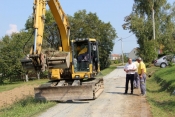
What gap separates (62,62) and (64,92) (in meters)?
1.81

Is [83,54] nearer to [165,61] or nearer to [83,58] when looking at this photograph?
[83,58]

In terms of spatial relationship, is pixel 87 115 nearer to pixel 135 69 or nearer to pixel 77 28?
pixel 135 69

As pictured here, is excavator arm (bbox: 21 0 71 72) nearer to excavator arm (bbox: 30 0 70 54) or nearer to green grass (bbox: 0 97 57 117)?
excavator arm (bbox: 30 0 70 54)

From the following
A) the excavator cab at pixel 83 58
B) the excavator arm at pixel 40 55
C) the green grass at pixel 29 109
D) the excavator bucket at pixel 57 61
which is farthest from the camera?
the excavator cab at pixel 83 58

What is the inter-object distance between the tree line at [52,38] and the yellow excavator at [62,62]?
80.1ft

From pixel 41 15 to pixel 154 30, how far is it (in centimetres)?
3410

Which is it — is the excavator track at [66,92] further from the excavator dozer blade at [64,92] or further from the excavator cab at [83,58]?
the excavator cab at [83,58]

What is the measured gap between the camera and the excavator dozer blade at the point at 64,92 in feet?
45.0

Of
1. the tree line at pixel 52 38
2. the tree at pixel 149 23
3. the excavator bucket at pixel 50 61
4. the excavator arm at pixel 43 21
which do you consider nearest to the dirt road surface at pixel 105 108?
the excavator bucket at pixel 50 61

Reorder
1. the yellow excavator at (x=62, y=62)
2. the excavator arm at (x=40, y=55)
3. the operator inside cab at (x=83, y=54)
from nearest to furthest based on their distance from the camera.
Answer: the excavator arm at (x=40, y=55), the yellow excavator at (x=62, y=62), the operator inside cab at (x=83, y=54)

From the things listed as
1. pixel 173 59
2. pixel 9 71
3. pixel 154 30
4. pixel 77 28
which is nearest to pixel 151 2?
pixel 154 30

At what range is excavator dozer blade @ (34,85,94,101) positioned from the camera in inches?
540

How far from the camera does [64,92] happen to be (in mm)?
13820

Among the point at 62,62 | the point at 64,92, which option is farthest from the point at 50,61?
the point at 64,92
